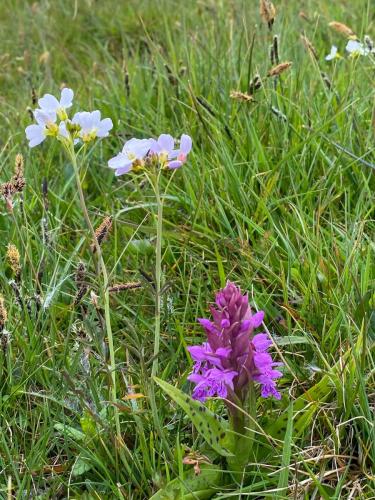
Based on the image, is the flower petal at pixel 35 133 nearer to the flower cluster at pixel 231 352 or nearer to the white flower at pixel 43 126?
the white flower at pixel 43 126

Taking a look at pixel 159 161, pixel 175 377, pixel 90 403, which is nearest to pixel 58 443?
pixel 90 403

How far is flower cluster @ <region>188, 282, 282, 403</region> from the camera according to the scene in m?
1.30

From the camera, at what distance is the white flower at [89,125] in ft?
4.62

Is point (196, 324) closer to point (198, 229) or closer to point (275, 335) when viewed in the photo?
point (275, 335)

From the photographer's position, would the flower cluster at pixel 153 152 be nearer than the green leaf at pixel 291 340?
Yes

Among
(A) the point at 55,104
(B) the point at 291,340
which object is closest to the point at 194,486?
(B) the point at 291,340

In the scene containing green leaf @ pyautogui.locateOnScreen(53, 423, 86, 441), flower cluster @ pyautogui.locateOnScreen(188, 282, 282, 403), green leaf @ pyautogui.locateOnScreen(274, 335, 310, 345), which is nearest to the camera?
flower cluster @ pyautogui.locateOnScreen(188, 282, 282, 403)

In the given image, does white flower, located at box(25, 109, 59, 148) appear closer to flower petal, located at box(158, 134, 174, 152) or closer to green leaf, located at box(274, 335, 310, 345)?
flower petal, located at box(158, 134, 174, 152)

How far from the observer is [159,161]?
140 centimetres

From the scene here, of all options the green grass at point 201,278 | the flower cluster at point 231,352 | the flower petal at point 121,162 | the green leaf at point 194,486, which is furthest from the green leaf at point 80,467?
the flower petal at point 121,162

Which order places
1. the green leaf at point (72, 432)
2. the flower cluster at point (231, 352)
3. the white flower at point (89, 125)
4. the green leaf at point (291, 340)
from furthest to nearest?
the green leaf at point (291, 340) → the green leaf at point (72, 432) → the white flower at point (89, 125) → the flower cluster at point (231, 352)

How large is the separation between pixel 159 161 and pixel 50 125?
22 cm

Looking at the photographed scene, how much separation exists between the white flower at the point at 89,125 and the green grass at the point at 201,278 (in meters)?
0.31

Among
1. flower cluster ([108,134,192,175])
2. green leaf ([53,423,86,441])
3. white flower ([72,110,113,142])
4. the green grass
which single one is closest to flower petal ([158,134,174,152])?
flower cluster ([108,134,192,175])
